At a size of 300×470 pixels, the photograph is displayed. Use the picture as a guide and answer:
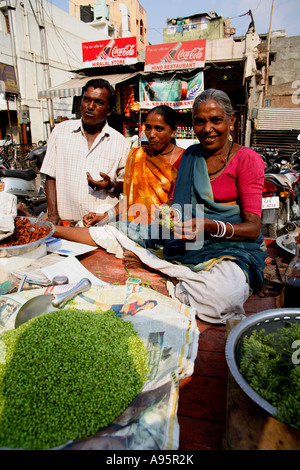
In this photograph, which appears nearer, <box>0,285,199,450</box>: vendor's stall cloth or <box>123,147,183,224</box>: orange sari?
<box>0,285,199,450</box>: vendor's stall cloth

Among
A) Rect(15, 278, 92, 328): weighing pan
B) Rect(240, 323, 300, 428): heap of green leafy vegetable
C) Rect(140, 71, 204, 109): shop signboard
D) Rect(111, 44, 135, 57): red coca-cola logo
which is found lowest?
Rect(15, 278, 92, 328): weighing pan

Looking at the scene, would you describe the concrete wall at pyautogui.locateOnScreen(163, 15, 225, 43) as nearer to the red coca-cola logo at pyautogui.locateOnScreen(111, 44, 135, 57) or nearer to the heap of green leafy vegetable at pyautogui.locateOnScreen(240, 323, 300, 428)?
the red coca-cola logo at pyautogui.locateOnScreen(111, 44, 135, 57)

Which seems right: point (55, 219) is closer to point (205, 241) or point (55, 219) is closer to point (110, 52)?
point (205, 241)

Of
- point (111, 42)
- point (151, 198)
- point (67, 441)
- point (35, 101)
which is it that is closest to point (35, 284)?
point (67, 441)

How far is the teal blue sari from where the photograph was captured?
1931 mm

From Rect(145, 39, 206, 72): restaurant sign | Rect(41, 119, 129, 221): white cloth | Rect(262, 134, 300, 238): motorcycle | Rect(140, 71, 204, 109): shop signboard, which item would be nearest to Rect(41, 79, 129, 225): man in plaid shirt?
Rect(41, 119, 129, 221): white cloth

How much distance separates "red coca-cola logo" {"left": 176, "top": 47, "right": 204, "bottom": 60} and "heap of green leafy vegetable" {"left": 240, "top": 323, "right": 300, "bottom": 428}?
10.6 meters

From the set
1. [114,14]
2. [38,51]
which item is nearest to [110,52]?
[38,51]

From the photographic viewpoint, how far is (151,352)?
134 cm

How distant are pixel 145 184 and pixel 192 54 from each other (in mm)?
9026

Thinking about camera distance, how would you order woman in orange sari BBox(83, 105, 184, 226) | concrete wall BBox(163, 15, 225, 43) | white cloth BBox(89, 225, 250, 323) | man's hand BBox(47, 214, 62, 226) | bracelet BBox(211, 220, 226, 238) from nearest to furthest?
white cloth BBox(89, 225, 250, 323) < bracelet BBox(211, 220, 226, 238) < woman in orange sari BBox(83, 105, 184, 226) < man's hand BBox(47, 214, 62, 226) < concrete wall BBox(163, 15, 225, 43)

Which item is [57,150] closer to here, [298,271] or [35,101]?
[298,271]

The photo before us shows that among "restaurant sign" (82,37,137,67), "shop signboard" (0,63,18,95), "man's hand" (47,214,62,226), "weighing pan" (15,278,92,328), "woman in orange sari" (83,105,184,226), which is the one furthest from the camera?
"shop signboard" (0,63,18,95)

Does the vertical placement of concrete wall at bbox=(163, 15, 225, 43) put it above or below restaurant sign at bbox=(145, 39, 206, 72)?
above
